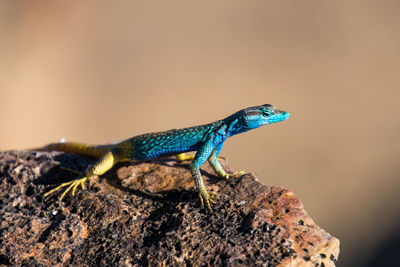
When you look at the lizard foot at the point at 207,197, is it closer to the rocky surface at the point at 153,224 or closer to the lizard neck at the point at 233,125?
the rocky surface at the point at 153,224

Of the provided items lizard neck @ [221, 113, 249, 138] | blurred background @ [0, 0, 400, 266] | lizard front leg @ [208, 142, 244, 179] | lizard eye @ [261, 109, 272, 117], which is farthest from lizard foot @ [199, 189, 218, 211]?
blurred background @ [0, 0, 400, 266]

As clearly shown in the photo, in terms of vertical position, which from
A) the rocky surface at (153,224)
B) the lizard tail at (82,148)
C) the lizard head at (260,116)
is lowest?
the rocky surface at (153,224)

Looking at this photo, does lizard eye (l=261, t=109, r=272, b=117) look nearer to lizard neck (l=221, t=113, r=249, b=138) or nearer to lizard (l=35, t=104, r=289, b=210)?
lizard (l=35, t=104, r=289, b=210)

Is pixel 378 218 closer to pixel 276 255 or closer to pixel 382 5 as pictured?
pixel 276 255

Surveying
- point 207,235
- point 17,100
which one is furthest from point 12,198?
point 17,100

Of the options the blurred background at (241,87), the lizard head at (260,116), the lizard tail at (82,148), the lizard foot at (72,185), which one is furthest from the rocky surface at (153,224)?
the blurred background at (241,87)

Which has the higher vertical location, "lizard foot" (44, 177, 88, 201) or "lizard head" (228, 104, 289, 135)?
"lizard foot" (44, 177, 88, 201)

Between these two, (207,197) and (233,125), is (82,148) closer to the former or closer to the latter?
(233,125)

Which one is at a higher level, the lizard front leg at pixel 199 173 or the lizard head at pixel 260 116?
the lizard head at pixel 260 116
